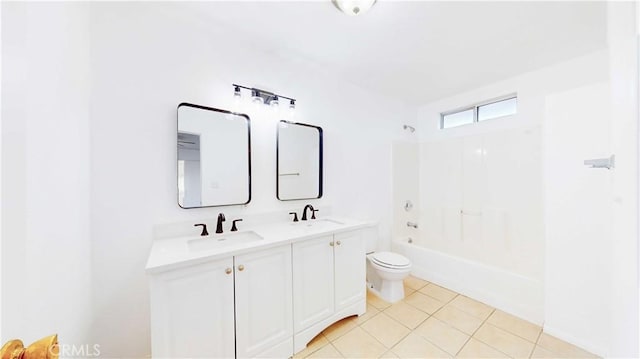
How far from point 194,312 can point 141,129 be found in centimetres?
121

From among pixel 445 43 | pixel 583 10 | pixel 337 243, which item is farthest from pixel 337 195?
pixel 583 10

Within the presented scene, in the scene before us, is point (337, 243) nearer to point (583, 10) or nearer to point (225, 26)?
point (225, 26)

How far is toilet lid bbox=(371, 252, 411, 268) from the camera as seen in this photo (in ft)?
7.00

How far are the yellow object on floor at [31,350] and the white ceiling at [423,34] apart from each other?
184 centimetres

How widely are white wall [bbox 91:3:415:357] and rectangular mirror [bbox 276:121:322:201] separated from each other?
0.09 metres

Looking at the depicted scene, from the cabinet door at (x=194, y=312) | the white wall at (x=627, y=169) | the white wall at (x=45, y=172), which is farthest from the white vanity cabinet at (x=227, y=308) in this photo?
the white wall at (x=627, y=169)

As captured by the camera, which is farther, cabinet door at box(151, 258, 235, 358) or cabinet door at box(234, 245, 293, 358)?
cabinet door at box(234, 245, 293, 358)

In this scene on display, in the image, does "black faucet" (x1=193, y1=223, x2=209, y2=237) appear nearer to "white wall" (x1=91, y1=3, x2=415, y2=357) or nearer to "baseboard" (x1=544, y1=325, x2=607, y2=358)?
"white wall" (x1=91, y1=3, x2=415, y2=357)

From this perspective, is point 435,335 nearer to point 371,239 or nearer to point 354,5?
point 371,239

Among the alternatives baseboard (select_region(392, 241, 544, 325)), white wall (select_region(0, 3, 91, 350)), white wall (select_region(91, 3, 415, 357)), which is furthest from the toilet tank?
white wall (select_region(0, 3, 91, 350))

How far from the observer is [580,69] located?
2039mm

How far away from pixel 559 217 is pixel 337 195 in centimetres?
184

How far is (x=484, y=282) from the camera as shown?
216cm

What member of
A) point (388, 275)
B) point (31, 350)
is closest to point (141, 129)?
point (31, 350)
